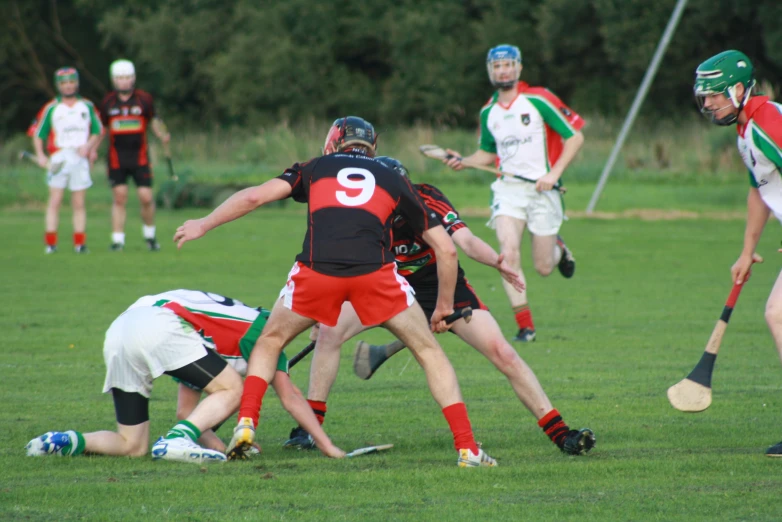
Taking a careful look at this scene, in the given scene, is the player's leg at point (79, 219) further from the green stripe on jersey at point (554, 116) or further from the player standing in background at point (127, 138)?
the green stripe on jersey at point (554, 116)

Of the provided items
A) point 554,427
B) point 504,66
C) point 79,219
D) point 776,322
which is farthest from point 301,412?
point 79,219

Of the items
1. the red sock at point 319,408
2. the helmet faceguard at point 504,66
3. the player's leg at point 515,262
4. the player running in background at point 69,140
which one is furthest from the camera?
the player running in background at point 69,140

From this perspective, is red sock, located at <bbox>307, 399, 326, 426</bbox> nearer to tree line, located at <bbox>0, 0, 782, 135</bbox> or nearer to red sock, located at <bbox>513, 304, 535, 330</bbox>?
red sock, located at <bbox>513, 304, 535, 330</bbox>

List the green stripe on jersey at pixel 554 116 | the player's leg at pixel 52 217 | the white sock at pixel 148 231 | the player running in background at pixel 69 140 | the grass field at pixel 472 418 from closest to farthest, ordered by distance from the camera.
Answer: the grass field at pixel 472 418, the green stripe on jersey at pixel 554 116, the player's leg at pixel 52 217, the player running in background at pixel 69 140, the white sock at pixel 148 231

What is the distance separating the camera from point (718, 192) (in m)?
25.7

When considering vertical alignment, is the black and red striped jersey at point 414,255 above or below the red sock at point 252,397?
above

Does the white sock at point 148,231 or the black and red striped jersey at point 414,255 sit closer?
the black and red striped jersey at point 414,255

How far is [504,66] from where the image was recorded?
10219 mm

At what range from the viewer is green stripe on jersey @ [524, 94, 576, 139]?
34.1 ft

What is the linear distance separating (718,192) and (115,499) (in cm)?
2256

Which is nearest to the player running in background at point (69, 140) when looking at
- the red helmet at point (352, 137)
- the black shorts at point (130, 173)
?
the black shorts at point (130, 173)

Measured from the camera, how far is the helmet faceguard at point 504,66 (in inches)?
400

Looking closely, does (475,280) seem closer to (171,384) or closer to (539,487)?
(171,384)

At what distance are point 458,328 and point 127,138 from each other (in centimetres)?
1177
